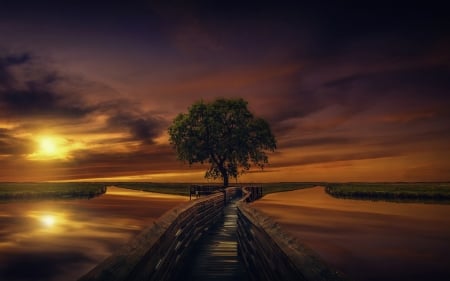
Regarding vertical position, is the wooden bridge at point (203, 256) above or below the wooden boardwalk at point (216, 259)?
above

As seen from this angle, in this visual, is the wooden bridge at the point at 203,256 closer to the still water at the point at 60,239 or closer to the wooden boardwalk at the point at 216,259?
the wooden boardwalk at the point at 216,259

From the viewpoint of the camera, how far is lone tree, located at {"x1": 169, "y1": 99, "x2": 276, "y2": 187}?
176 ft

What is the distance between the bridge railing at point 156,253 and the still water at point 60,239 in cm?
282

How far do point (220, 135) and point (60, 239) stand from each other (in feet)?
102

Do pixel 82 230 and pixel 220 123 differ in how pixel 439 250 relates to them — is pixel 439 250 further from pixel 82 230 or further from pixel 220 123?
pixel 220 123

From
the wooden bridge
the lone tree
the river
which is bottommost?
the river

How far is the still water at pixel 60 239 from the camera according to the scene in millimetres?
18297

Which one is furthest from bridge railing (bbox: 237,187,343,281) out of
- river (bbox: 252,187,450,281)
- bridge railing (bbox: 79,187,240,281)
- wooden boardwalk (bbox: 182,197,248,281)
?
river (bbox: 252,187,450,281)

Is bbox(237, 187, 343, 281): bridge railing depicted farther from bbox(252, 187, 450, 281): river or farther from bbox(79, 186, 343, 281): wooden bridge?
bbox(252, 187, 450, 281): river

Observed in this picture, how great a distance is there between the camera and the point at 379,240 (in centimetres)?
2502

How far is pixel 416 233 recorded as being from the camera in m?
27.1

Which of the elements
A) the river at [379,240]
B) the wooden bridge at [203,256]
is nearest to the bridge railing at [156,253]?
the wooden bridge at [203,256]

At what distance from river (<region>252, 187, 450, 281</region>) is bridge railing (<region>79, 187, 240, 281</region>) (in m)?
2.93

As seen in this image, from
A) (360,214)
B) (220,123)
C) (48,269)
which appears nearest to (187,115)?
(220,123)
